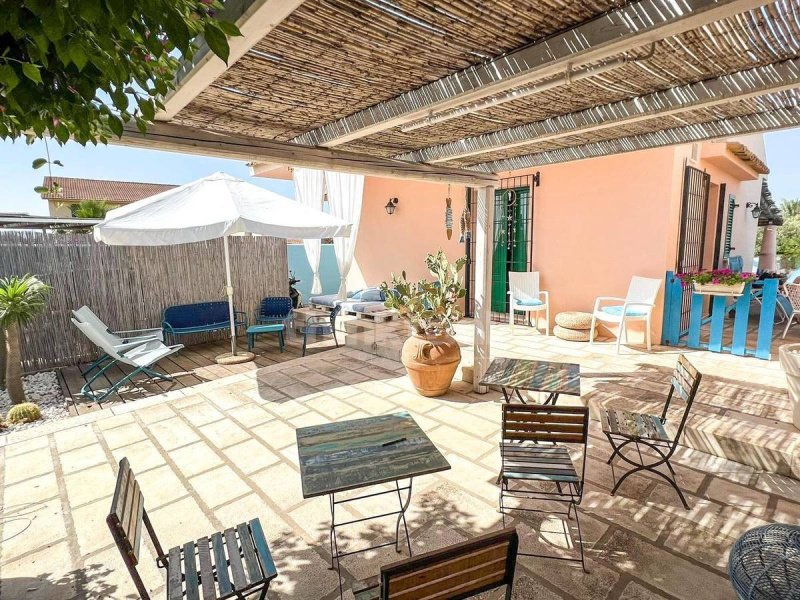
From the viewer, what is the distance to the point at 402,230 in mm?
9445

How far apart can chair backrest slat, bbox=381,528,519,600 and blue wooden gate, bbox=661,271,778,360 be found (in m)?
5.28

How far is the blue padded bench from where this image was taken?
21.0 ft

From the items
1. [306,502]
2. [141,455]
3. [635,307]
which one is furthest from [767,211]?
[141,455]

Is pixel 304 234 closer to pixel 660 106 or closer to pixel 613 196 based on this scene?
pixel 660 106

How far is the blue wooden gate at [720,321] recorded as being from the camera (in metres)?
4.89

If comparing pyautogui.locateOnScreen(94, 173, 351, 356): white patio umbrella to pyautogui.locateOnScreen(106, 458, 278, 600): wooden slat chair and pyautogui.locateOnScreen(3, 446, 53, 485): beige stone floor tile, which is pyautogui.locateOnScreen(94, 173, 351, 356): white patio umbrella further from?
pyautogui.locateOnScreen(106, 458, 278, 600): wooden slat chair

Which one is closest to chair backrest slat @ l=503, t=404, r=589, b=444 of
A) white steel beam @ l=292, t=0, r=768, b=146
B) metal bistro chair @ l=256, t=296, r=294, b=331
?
white steel beam @ l=292, t=0, r=768, b=146

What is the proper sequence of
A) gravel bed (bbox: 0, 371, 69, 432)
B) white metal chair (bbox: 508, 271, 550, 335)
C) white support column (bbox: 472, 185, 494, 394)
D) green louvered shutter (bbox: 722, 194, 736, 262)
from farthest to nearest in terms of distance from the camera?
green louvered shutter (bbox: 722, 194, 736, 262), white metal chair (bbox: 508, 271, 550, 335), white support column (bbox: 472, 185, 494, 394), gravel bed (bbox: 0, 371, 69, 432)

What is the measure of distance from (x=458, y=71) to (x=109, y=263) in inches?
245

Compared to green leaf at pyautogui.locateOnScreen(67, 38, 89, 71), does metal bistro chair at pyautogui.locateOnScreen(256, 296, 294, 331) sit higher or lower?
lower

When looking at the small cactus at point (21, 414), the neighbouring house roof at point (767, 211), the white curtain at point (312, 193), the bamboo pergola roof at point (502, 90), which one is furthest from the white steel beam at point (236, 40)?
the neighbouring house roof at point (767, 211)

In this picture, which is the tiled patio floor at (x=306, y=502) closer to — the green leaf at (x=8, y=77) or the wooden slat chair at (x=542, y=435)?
the wooden slat chair at (x=542, y=435)

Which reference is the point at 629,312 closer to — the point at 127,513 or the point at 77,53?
the point at 127,513

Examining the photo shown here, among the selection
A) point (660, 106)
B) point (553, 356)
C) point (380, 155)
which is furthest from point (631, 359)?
point (380, 155)
